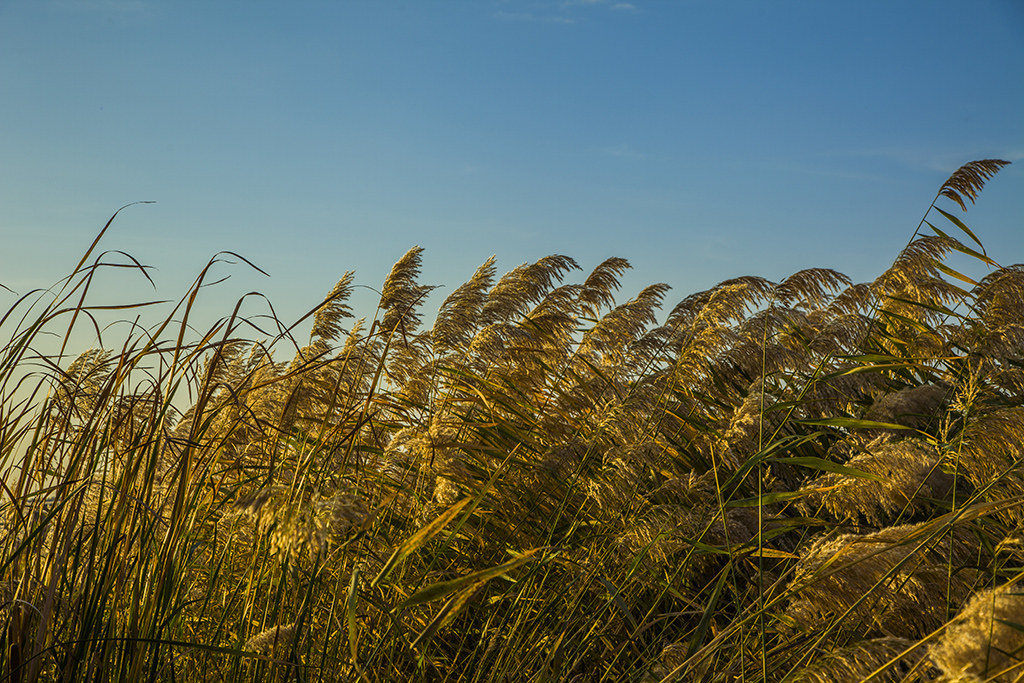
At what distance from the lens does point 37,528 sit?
1934mm

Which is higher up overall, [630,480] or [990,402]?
[990,402]

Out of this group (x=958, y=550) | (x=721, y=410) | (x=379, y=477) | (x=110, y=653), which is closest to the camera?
(x=110, y=653)

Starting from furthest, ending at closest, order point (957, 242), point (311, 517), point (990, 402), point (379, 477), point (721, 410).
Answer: point (721, 410) < point (990, 402) < point (957, 242) < point (379, 477) < point (311, 517)

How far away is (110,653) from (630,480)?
4.85ft

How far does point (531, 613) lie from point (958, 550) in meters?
1.35

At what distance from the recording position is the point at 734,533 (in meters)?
2.37

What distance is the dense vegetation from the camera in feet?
5.53

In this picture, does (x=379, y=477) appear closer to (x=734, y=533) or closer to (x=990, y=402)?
(x=734, y=533)

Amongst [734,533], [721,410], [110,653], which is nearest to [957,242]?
[721,410]

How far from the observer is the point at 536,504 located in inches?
110

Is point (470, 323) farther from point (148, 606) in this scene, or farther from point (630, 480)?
point (148, 606)

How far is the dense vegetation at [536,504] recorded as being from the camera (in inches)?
66.3

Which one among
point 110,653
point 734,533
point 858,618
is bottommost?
point 110,653

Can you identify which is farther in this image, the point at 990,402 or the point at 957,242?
the point at 990,402
